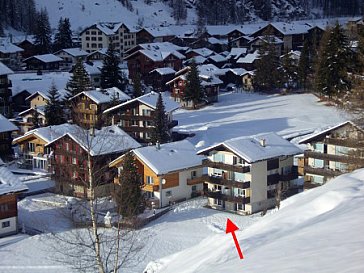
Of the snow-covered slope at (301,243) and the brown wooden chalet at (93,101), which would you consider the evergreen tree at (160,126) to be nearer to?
the brown wooden chalet at (93,101)

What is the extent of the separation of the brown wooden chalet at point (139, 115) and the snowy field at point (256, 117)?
64.3 inches

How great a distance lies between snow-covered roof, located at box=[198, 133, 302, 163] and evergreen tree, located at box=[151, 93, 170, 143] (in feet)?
21.6

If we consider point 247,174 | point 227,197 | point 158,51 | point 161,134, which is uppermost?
point 158,51

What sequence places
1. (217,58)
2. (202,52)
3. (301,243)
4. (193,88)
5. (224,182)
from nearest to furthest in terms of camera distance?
(301,243) < (224,182) < (193,88) < (217,58) < (202,52)

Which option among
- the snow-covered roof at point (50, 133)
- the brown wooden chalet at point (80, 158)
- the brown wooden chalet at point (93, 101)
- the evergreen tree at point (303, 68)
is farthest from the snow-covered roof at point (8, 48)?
the brown wooden chalet at point (80, 158)

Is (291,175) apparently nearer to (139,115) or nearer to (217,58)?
(139,115)

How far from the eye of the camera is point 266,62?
131 ft

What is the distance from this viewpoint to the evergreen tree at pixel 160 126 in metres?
27.3

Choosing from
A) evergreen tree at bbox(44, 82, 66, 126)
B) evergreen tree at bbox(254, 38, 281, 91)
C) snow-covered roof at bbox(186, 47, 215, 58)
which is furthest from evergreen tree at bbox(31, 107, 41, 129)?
snow-covered roof at bbox(186, 47, 215, 58)

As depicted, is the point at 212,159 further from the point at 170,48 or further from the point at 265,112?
the point at 170,48

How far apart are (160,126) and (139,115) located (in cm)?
260

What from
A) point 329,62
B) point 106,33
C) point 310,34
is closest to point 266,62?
point 329,62

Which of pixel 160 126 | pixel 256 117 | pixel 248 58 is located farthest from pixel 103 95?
pixel 248 58

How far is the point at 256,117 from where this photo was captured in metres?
32.9
